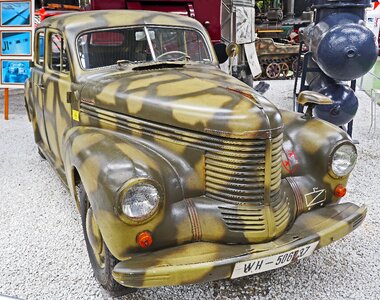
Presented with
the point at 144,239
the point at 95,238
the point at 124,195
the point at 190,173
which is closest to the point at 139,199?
the point at 124,195

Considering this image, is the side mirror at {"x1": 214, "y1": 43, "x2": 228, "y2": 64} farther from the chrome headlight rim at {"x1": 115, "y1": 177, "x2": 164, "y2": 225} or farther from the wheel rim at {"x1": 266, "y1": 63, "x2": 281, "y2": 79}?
the wheel rim at {"x1": 266, "y1": 63, "x2": 281, "y2": 79}

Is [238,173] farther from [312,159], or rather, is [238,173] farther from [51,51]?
[51,51]

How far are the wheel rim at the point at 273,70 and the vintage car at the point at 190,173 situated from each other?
28.0 feet

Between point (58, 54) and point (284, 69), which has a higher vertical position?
point (58, 54)

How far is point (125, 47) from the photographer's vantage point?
328 centimetres

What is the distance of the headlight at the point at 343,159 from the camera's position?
2.72m

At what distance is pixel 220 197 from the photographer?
235 cm

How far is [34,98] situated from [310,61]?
4.02 m

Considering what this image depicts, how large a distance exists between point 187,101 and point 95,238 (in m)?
0.94

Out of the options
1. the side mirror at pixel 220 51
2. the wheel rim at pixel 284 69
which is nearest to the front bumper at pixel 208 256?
the side mirror at pixel 220 51

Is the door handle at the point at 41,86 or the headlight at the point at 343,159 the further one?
the door handle at the point at 41,86

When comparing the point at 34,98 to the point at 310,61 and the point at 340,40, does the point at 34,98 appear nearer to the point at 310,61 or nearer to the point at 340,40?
the point at 340,40

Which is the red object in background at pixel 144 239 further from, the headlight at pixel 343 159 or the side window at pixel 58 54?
the side window at pixel 58 54

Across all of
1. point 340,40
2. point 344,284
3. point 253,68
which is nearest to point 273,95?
point 253,68
